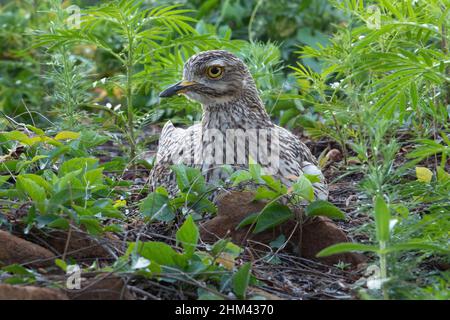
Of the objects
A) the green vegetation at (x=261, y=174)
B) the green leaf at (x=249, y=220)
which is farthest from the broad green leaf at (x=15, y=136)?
the green leaf at (x=249, y=220)

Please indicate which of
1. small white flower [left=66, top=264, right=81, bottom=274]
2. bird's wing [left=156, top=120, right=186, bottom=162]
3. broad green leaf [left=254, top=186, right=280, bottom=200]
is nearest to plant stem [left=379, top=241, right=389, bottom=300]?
broad green leaf [left=254, top=186, right=280, bottom=200]

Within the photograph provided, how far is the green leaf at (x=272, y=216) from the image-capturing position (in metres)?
5.13

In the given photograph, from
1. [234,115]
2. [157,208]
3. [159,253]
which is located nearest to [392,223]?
[159,253]

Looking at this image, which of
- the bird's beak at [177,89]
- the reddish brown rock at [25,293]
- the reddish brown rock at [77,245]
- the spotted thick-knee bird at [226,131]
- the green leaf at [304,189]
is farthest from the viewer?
the bird's beak at [177,89]

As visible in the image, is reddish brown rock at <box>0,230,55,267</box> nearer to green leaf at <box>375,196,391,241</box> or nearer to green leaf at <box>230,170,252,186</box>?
green leaf at <box>230,170,252,186</box>

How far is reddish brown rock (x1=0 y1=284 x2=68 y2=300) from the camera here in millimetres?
4027

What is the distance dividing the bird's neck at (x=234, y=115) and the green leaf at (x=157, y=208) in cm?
108

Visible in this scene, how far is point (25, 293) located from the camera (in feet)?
13.2

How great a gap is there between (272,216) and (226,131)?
4.04ft

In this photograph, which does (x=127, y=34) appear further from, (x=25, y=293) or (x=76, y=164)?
(x=25, y=293)

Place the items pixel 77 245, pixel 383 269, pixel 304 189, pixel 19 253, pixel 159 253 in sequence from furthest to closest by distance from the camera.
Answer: pixel 304 189, pixel 77 245, pixel 19 253, pixel 159 253, pixel 383 269

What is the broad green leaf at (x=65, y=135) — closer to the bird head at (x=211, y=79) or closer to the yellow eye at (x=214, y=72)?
the bird head at (x=211, y=79)
